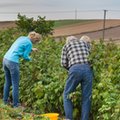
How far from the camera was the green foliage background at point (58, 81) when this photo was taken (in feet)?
28.0

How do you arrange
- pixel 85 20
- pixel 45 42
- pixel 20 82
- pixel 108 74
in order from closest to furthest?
pixel 108 74, pixel 20 82, pixel 45 42, pixel 85 20

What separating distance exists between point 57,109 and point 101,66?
56.4 inches

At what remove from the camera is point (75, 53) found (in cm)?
892

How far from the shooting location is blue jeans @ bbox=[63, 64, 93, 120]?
8844 mm

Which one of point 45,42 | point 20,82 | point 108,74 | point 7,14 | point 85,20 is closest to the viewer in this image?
point 108,74

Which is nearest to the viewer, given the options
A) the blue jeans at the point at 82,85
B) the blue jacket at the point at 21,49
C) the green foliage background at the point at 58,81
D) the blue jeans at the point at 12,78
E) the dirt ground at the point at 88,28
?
the green foliage background at the point at 58,81

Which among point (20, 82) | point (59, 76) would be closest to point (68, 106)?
point (59, 76)

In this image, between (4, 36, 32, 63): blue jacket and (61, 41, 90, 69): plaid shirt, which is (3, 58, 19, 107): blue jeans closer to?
(4, 36, 32, 63): blue jacket

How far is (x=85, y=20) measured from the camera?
2381cm

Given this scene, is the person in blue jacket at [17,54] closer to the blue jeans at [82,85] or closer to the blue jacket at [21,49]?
the blue jacket at [21,49]

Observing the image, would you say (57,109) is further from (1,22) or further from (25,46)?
(1,22)

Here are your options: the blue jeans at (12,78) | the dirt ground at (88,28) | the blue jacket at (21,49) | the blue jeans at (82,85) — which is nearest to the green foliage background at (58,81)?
the blue jeans at (82,85)

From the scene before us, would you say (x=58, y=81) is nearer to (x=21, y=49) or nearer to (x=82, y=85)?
(x=21, y=49)

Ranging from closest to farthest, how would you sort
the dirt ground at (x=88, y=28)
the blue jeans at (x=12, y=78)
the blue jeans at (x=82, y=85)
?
1. the blue jeans at (x=82, y=85)
2. the blue jeans at (x=12, y=78)
3. the dirt ground at (x=88, y=28)
